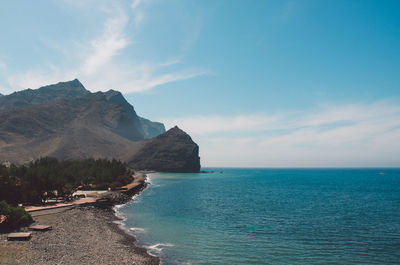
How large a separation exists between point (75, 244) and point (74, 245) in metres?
0.38

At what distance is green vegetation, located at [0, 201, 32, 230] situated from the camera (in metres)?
30.7

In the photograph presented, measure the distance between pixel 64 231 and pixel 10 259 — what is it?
36.8 ft

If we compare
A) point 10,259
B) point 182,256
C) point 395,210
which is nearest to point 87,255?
point 10,259

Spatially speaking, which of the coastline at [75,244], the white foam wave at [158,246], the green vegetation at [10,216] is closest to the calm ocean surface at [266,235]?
the white foam wave at [158,246]

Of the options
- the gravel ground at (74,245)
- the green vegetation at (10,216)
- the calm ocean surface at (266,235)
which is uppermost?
the green vegetation at (10,216)

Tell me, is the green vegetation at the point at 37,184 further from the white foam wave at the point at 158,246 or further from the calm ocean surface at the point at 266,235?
the white foam wave at the point at 158,246

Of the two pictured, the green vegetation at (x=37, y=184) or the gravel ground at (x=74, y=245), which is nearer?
the gravel ground at (x=74, y=245)

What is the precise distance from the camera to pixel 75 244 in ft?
93.6

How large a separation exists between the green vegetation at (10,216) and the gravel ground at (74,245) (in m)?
2.52

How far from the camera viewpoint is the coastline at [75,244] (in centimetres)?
2345

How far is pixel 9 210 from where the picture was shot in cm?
3122

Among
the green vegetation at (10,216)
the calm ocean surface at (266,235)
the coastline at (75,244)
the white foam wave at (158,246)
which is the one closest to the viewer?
the coastline at (75,244)

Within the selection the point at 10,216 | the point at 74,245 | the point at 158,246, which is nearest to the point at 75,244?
the point at 74,245

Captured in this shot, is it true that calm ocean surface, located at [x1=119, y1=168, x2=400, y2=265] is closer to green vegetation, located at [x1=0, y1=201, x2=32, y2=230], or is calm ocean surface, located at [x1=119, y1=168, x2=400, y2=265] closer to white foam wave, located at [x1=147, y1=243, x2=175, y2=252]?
white foam wave, located at [x1=147, y1=243, x2=175, y2=252]
